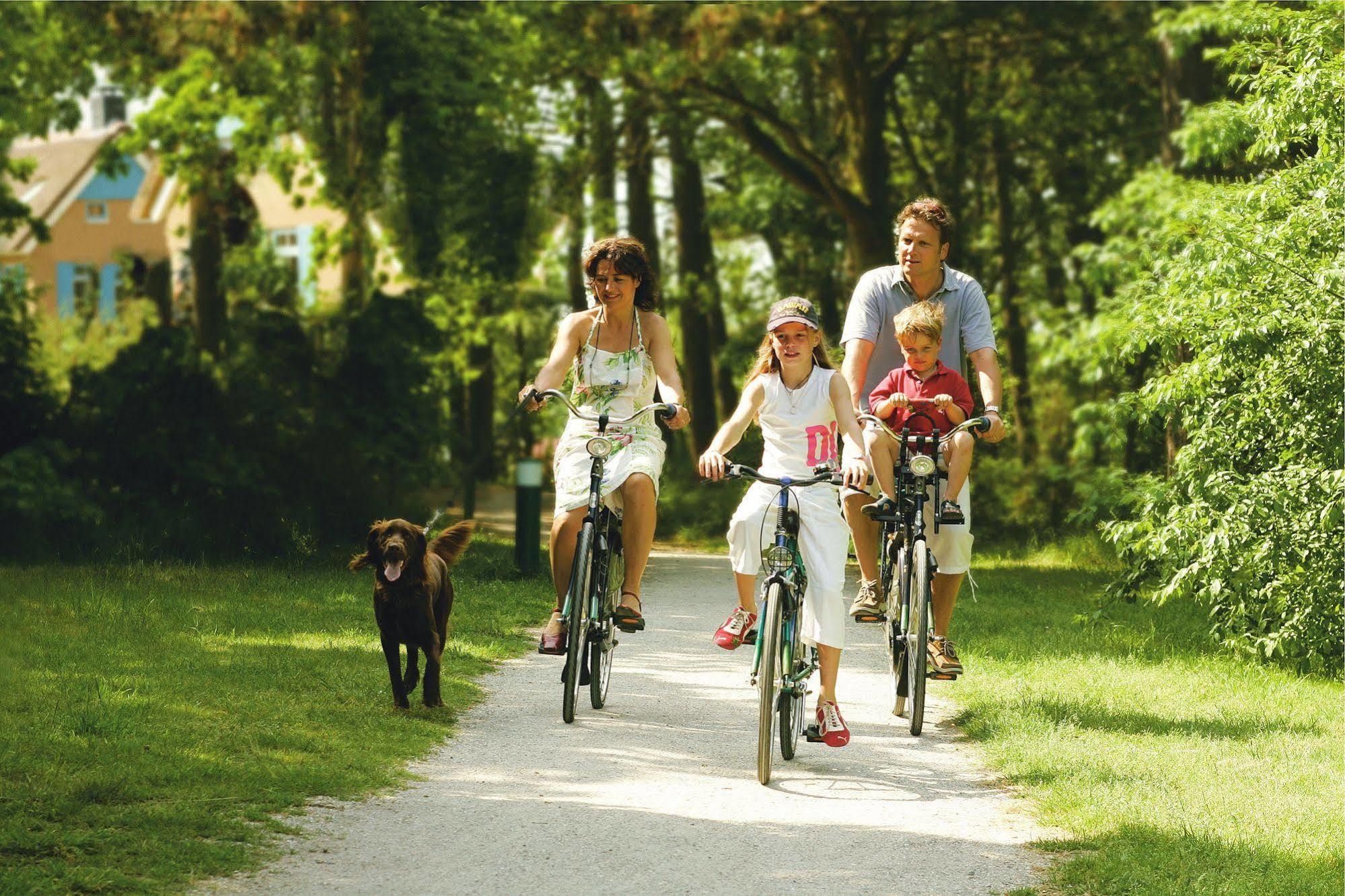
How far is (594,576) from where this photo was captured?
290 inches

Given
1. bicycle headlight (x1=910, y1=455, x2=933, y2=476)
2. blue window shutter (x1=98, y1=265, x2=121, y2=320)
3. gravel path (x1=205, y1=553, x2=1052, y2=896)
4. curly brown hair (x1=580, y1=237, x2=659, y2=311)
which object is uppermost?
blue window shutter (x1=98, y1=265, x2=121, y2=320)

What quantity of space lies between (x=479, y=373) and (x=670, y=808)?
2361 cm

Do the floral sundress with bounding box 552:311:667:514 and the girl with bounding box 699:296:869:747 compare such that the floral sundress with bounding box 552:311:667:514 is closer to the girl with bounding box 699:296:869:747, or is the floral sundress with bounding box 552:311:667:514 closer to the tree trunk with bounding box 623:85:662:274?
the girl with bounding box 699:296:869:747

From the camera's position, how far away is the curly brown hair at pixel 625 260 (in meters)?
7.64

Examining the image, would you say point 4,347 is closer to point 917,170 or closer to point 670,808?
point 670,808

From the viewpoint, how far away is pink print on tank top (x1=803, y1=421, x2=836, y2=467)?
268 inches

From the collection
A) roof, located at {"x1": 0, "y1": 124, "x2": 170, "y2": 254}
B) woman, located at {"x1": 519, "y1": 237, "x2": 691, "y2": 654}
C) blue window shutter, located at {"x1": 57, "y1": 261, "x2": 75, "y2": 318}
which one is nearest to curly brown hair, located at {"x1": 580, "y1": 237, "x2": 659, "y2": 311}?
woman, located at {"x1": 519, "y1": 237, "x2": 691, "y2": 654}

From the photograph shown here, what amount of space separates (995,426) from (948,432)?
228 mm

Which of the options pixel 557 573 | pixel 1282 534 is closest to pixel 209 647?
pixel 557 573

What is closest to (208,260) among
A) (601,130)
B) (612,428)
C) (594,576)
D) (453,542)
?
(601,130)

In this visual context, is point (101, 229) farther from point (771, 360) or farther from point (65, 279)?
point (771, 360)

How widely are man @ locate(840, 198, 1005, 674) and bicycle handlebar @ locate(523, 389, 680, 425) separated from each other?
97 cm

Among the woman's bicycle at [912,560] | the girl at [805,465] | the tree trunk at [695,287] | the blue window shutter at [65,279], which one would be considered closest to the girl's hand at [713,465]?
the girl at [805,465]

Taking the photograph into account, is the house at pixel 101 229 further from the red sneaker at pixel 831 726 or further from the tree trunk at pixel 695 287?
the red sneaker at pixel 831 726
